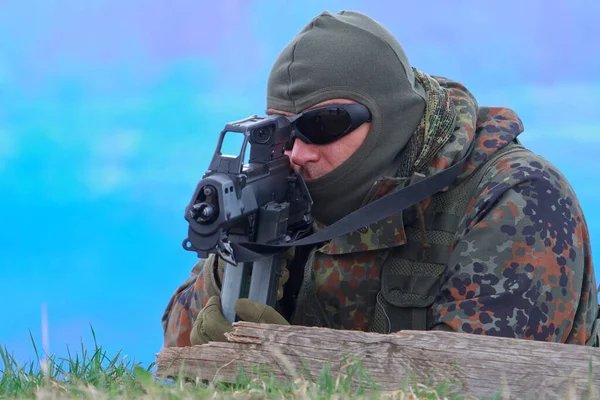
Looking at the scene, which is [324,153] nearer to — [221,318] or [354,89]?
[354,89]

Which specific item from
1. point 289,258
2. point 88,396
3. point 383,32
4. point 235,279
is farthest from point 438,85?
point 88,396

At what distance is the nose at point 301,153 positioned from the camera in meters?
5.41

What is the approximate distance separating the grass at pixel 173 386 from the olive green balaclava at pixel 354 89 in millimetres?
1678

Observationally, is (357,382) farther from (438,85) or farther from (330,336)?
(438,85)

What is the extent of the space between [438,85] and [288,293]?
1.62 metres

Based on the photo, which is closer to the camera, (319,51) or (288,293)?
(319,51)

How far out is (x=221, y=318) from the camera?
205 inches

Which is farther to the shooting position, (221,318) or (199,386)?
(221,318)

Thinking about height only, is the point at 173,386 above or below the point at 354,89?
below

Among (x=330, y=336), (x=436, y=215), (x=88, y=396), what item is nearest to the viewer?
(x=88, y=396)

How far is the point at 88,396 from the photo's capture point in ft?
12.4

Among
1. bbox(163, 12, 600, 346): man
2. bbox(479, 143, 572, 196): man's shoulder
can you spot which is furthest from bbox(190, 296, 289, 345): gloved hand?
bbox(479, 143, 572, 196): man's shoulder

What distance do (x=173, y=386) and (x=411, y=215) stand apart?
86.2 inches

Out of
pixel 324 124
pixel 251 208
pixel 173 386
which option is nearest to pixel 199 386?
pixel 173 386
